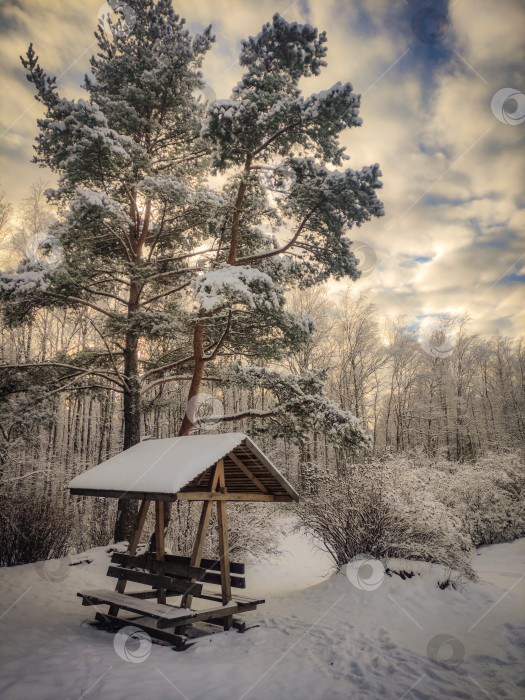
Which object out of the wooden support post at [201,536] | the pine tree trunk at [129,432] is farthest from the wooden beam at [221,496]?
the pine tree trunk at [129,432]

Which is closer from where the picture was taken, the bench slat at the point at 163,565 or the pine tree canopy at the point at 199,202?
the bench slat at the point at 163,565

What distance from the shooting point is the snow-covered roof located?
16.9ft

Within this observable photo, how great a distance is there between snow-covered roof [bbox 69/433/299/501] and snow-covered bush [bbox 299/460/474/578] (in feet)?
6.69

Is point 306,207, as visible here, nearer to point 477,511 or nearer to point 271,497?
point 271,497

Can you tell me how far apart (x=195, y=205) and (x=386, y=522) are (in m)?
8.66

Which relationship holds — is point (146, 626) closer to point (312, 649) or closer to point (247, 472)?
point (312, 649)

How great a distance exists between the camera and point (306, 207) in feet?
26.6

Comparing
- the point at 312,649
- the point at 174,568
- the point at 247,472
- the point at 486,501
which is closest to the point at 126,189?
the point at 247,472

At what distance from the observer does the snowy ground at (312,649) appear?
406cm

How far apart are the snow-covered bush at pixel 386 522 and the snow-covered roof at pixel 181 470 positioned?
6.69 feet

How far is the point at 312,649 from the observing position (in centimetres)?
513

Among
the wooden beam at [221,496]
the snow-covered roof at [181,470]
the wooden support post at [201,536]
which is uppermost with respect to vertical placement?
the snow-covered roof at [181,470]

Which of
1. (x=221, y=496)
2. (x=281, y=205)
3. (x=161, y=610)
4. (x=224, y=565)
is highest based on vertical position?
(x=281, y=205)

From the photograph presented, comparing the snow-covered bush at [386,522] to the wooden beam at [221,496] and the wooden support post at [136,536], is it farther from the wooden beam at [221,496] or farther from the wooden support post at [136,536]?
the wooden support post at [136,536]
